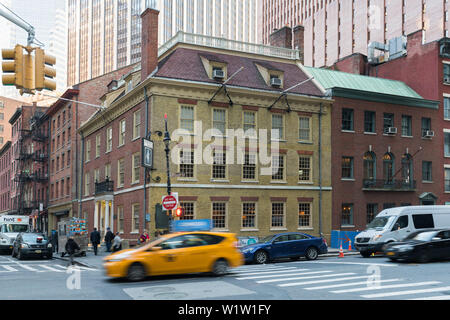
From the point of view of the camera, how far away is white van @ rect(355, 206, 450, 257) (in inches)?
985

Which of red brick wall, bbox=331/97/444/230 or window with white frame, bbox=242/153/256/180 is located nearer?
window with white frame, bbox=242/153/256/180

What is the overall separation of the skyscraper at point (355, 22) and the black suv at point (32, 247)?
51.8m

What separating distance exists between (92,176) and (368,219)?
22641mm

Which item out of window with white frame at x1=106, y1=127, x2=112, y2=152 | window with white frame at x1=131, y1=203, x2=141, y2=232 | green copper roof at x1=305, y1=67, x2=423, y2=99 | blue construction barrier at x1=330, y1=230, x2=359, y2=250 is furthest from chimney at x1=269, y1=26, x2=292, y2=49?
window with white frame at x1=131, y1=203, x2=141, y2=232

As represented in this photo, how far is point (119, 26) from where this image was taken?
495 feet

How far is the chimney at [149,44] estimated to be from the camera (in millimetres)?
32625

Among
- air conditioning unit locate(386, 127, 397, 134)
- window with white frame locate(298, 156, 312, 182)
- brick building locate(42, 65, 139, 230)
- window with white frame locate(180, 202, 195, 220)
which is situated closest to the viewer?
window with white frame locate(180, 202, 195, 220)

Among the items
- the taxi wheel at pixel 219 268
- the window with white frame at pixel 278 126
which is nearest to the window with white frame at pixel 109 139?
the window with white frame at pixel 278 126

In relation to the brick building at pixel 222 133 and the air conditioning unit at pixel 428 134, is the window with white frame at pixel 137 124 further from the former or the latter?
the air conditioning unit at pixel 428 134

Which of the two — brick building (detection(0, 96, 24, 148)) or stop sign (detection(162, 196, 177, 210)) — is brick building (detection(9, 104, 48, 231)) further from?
brick building (detection(0, 96, 24, 148))

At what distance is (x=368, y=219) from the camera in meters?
37.4

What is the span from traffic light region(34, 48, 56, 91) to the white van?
18.2m
